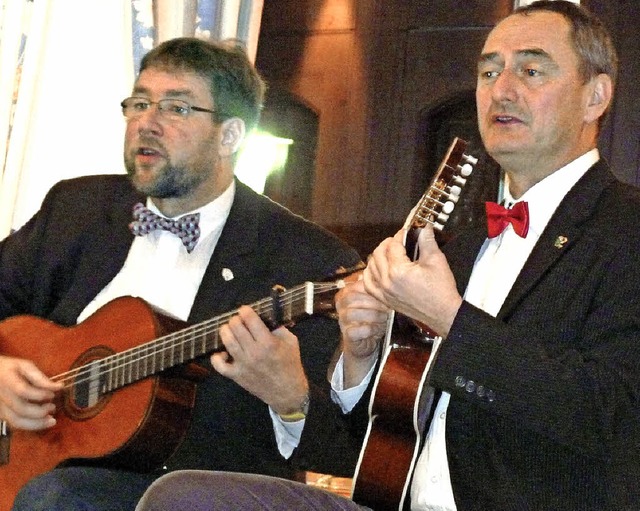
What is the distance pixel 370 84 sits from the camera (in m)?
2.93

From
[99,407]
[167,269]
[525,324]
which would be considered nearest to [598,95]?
[525,324]

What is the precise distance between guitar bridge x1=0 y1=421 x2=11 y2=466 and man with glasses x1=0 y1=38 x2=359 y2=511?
0.11ft

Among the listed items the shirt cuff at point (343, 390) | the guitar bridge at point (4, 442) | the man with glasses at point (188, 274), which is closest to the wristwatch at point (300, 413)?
the man with glasses at point (188, 274)

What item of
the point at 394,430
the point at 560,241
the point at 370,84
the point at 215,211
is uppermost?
the point at 370,84

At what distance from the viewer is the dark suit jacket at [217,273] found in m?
2.21

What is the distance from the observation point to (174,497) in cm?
158

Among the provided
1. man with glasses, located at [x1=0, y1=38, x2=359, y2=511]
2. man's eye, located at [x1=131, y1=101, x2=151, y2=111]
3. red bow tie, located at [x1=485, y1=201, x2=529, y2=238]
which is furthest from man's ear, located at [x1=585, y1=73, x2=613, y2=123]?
man's eye, located at [x1=131, y1=101, x2=151, y2=111]

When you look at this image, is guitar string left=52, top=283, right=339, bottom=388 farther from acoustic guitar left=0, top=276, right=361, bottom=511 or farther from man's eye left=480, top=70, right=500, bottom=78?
man's eye left=480, top=70, right=500, bottom=78

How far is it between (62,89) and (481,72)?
152cm

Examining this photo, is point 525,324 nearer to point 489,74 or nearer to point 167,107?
point 489,74

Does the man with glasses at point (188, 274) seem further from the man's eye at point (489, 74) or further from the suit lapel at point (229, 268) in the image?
the man's eye at point (489, 74)

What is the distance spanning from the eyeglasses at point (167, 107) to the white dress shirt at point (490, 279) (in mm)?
885

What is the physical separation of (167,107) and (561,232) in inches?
45.9

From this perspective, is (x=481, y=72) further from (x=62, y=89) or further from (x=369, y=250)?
(x=62, y=89)
